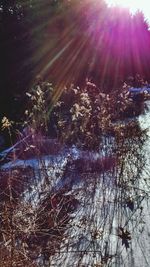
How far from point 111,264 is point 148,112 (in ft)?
22.4

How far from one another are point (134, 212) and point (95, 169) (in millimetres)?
1246

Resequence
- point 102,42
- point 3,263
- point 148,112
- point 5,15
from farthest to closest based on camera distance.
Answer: point 102,42 < point 5,15 < point 148,112 < point 3,263

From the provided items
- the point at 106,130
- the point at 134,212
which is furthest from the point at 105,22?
the point at 134,212

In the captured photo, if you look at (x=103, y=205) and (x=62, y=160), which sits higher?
(x=62, y=160)

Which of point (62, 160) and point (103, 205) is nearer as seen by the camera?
point (103, 205)

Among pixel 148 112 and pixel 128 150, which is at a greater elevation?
pixel 148 112

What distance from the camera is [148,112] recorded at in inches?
361

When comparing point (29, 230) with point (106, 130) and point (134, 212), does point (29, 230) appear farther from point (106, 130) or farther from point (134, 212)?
point (106, 130)

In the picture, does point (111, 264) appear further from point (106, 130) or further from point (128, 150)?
point (106, 130)

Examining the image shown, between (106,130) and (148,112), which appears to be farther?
(148,112)

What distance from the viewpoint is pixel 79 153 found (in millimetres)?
5297

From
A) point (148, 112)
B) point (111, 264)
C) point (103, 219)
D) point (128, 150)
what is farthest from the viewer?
point (148, 112)

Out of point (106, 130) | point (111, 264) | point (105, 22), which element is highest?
point (105, 22)

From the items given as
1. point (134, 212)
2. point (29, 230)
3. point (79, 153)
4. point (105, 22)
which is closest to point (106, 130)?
point (79, 153)
